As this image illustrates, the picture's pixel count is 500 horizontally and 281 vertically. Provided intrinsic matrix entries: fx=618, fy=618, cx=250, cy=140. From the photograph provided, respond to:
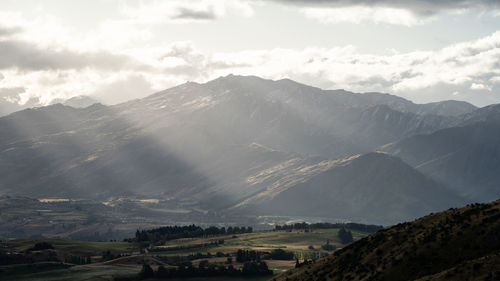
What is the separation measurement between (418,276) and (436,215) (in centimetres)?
3175

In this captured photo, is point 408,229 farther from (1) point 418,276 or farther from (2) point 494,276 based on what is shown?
(2) point 494,276

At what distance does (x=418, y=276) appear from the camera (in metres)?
103

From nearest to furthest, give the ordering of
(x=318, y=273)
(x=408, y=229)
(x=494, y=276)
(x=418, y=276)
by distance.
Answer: (x=494, y=276)
(x=418, y=276)
(x=408, y=229)
(x=318, y=273)

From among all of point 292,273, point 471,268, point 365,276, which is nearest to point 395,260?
point 365,276

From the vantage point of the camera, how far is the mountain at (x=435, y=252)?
294 ft

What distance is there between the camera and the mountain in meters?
89.8

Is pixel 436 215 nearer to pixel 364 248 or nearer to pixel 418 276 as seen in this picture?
pixel 364 248

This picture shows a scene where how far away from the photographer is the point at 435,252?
108 m

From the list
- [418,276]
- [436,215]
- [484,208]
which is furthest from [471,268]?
[436,215]

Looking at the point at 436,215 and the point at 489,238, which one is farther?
the point at 436,215

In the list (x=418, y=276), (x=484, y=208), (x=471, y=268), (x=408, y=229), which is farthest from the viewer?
(x=408, y=229)

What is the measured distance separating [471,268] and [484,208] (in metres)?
35.8

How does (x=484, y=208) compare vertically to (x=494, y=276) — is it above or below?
above

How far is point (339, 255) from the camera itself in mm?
145625
